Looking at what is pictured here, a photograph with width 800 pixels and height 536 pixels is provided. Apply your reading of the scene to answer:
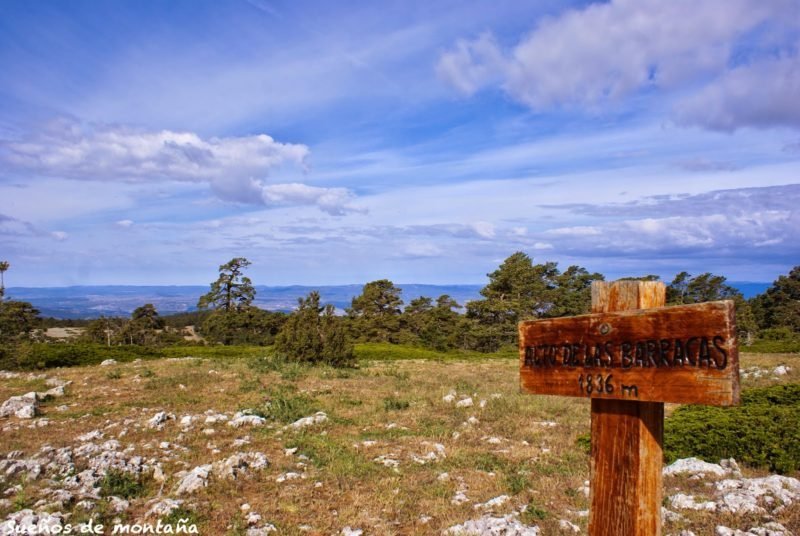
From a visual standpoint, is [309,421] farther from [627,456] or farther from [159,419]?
[627,456]

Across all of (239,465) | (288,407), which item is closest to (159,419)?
(288,407)

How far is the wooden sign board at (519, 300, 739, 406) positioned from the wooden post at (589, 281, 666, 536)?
0.16 m

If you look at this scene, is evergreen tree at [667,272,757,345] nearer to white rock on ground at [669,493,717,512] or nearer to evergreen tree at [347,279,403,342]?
evergreen tree at [347,279,403,342]

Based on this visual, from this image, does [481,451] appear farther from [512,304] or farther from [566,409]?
[512,304]

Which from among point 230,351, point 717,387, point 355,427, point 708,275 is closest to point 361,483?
point 355,427

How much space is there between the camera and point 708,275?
1946 inches

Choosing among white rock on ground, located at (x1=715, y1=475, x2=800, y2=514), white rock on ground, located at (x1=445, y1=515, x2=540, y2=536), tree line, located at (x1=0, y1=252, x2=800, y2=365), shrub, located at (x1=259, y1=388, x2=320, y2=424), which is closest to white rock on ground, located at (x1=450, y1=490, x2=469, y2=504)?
white rock on ground, located at (x1=445, y1=515, x2=540, y2=536)

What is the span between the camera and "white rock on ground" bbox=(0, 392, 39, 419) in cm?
1084

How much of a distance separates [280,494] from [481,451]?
3.77m

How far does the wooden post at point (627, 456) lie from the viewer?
108 inches

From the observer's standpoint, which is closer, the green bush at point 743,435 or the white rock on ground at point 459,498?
the white rock on ground at point 459,498

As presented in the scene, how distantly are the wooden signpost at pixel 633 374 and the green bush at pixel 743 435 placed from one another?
Result: 6578 millimetres

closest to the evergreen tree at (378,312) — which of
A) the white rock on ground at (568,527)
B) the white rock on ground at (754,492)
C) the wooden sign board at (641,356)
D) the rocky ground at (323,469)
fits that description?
the rocky ground at (323,469)

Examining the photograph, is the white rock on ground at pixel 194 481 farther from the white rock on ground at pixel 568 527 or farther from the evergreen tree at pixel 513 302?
the evergreen tree at pixel 513 302
